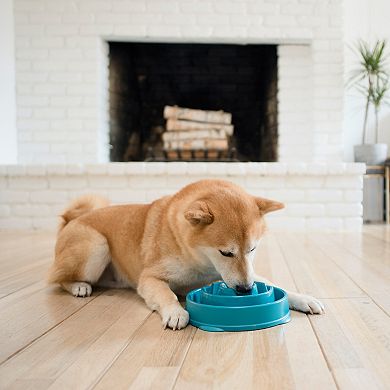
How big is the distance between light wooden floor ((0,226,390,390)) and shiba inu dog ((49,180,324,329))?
0.23ft

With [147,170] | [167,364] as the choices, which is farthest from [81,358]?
[147,170]

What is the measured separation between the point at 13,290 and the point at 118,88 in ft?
9.35

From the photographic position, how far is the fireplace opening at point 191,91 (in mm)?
4340

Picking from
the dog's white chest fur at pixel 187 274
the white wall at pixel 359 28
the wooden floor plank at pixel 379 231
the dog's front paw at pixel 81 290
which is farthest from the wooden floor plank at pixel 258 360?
the white wall at pixel 359 28

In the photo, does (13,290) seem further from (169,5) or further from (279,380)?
(169,5)

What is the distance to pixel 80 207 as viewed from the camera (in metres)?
2.00

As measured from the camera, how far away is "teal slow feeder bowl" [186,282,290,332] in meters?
1.23

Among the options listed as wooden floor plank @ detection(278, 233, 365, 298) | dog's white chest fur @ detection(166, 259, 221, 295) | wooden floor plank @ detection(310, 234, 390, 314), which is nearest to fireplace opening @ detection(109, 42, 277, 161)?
wooden floor plank @ detection(310, 234, 390, 314)

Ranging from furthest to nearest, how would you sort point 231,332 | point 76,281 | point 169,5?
1. point 169,5
2. point 76,281
3. point 231,332

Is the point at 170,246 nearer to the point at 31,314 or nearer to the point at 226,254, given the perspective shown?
the point at 226,254

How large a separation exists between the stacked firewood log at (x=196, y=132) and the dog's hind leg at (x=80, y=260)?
2.46m

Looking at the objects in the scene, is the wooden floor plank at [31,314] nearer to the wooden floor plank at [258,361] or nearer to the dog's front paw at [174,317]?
the dog's front paw at [174,317]

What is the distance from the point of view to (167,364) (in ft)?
3.32

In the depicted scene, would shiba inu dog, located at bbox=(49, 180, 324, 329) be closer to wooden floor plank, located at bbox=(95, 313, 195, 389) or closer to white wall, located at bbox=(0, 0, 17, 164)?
wooden floor plank, located at bbox=(95, 313, 195, 389)
